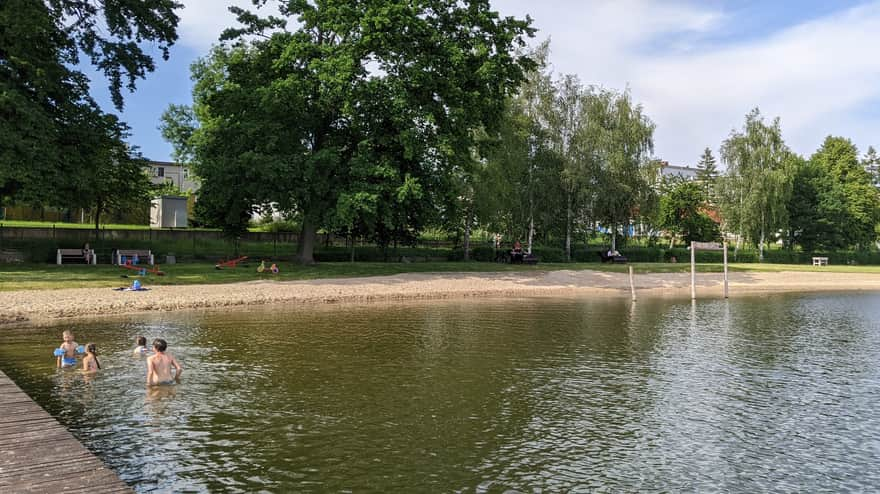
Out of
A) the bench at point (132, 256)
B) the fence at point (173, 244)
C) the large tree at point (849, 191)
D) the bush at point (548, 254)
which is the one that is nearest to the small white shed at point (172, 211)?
the fence at point (173, 244)

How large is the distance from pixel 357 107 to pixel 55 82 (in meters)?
16.6

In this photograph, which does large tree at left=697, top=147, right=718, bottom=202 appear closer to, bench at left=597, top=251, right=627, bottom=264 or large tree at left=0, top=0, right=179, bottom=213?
bench at left=597, top=251, right=627, bottom=264

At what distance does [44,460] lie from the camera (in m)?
8.00

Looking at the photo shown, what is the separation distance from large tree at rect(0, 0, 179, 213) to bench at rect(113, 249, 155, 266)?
4.85 m

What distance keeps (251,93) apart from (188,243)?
552 inches

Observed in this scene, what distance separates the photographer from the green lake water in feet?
30.3

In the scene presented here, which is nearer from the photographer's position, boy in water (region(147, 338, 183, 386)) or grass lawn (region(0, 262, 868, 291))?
boy in water (region(147, 338, 183, 386))

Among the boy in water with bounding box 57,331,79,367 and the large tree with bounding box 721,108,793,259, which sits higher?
the large tree with bounding box 721,108,793,259

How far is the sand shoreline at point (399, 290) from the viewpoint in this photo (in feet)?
82.1

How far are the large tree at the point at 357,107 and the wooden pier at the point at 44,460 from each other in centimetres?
2637

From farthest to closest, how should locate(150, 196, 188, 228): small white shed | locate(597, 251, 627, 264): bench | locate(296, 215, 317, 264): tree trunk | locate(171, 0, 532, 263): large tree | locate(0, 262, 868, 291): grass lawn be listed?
locate(597, 251, 627, 264): bench
locate(150, 196, 188, 228): small white shed
locate(296, 215, 317, 264): tree trunk
locate(171, 0, 532, 263): large tree
locate(0, 262, 868, 291): grass lawn

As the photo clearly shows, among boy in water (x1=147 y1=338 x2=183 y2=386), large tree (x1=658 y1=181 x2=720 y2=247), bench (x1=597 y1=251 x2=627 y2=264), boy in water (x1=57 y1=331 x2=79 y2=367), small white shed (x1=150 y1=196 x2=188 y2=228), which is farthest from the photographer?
large tree (x1=658 y1=181 x2=720 y2=247)

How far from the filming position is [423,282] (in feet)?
126

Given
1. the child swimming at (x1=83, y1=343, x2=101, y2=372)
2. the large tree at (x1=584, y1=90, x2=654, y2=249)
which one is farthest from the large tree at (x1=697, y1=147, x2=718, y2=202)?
the child swimming at (x1=83, y1=343, x2=101, y2=372)
